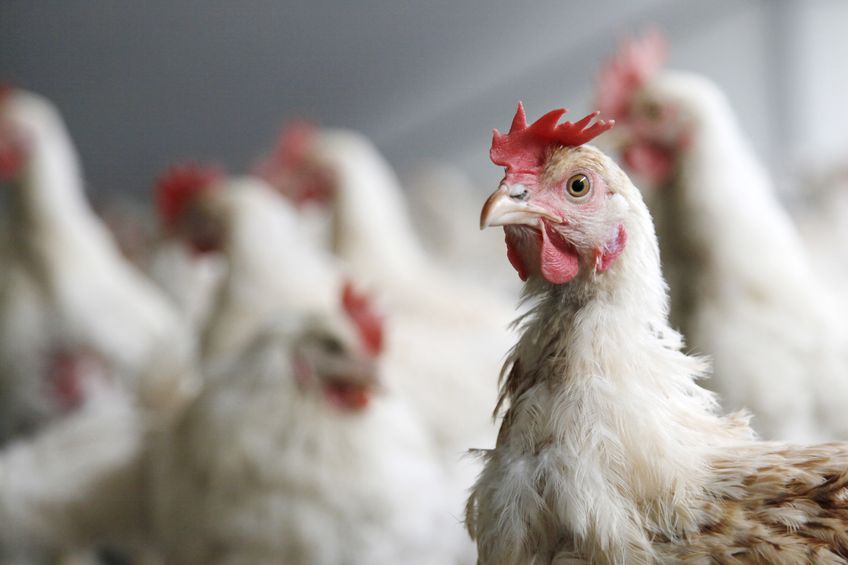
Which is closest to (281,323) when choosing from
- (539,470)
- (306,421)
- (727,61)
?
(306,421)

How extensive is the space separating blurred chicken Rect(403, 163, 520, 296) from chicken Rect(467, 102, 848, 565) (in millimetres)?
3798

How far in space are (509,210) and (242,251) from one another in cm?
234

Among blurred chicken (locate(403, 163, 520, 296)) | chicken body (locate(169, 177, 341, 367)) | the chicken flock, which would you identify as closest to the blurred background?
blurred chicken (locate(403, 163, 520, 296))

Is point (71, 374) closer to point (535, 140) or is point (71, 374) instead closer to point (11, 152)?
point (11, 152)

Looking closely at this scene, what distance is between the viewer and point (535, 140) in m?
1.40

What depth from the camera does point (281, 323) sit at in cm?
264

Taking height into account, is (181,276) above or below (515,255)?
above

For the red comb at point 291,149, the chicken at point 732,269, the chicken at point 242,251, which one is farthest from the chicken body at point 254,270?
the chicken at point 732,269

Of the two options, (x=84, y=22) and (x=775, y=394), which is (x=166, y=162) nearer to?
(x=84, y=22)

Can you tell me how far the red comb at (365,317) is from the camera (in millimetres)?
2586

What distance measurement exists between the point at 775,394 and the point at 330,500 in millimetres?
1053

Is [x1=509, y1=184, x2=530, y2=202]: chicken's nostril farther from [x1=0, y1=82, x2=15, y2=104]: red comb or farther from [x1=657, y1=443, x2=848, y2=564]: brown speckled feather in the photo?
[x1=0, y1=82, x2=15, y2=104]: red comb

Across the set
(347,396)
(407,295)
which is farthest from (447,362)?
(347,396)

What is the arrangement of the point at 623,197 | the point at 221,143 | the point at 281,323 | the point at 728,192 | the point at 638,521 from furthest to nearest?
the point at 221,143 → the point at 281,323 → the point at 728,192 → the point at 623,197 → the point at 638,521
